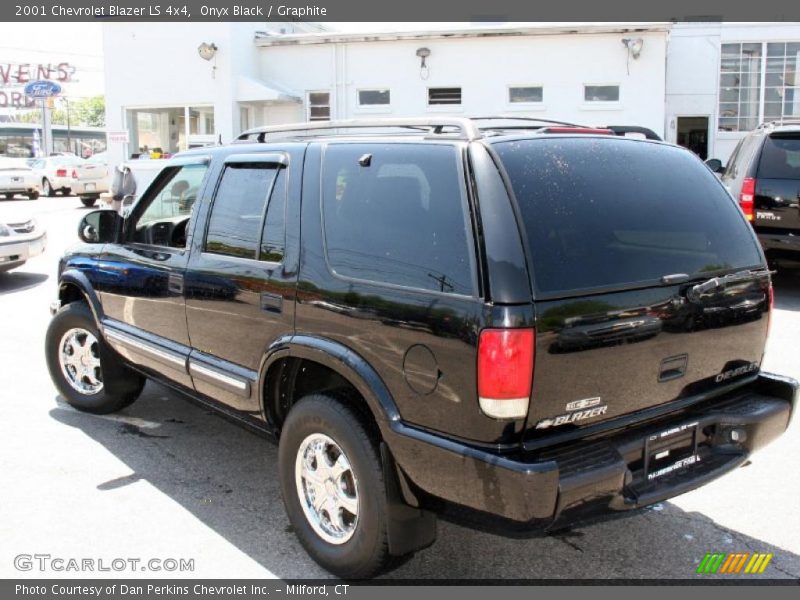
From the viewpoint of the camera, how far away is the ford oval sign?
4291cm

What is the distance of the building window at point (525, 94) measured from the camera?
63.5 feet

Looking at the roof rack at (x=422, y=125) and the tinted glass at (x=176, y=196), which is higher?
the roof rack at (x=422, y=125)

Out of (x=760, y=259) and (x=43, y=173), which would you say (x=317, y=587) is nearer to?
(x=760, y=259)

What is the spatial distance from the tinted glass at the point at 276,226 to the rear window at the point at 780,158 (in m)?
6.77

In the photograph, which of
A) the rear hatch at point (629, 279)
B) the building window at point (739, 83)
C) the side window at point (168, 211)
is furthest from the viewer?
the building window at point (739, 83)

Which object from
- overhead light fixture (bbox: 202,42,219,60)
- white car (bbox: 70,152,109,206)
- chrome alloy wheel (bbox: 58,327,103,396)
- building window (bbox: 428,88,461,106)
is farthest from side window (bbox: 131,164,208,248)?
white car (bbox: 70,152,109,206)

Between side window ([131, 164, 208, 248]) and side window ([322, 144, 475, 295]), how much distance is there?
1.45m

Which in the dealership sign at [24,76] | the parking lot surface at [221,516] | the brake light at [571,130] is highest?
the dealership sign at [24,76]

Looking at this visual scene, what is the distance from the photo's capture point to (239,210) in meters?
3.94

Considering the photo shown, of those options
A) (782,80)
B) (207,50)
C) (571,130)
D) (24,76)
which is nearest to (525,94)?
(782,80)

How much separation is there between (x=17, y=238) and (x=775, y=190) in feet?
31.7

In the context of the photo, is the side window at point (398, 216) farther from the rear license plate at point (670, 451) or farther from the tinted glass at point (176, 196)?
the tinted glass at point (176, 196)

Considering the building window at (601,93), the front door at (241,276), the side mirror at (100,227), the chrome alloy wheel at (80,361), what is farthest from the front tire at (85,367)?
the building window at (601,93)

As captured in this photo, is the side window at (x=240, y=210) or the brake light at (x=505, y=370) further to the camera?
the side window at (x=240, y=210)
